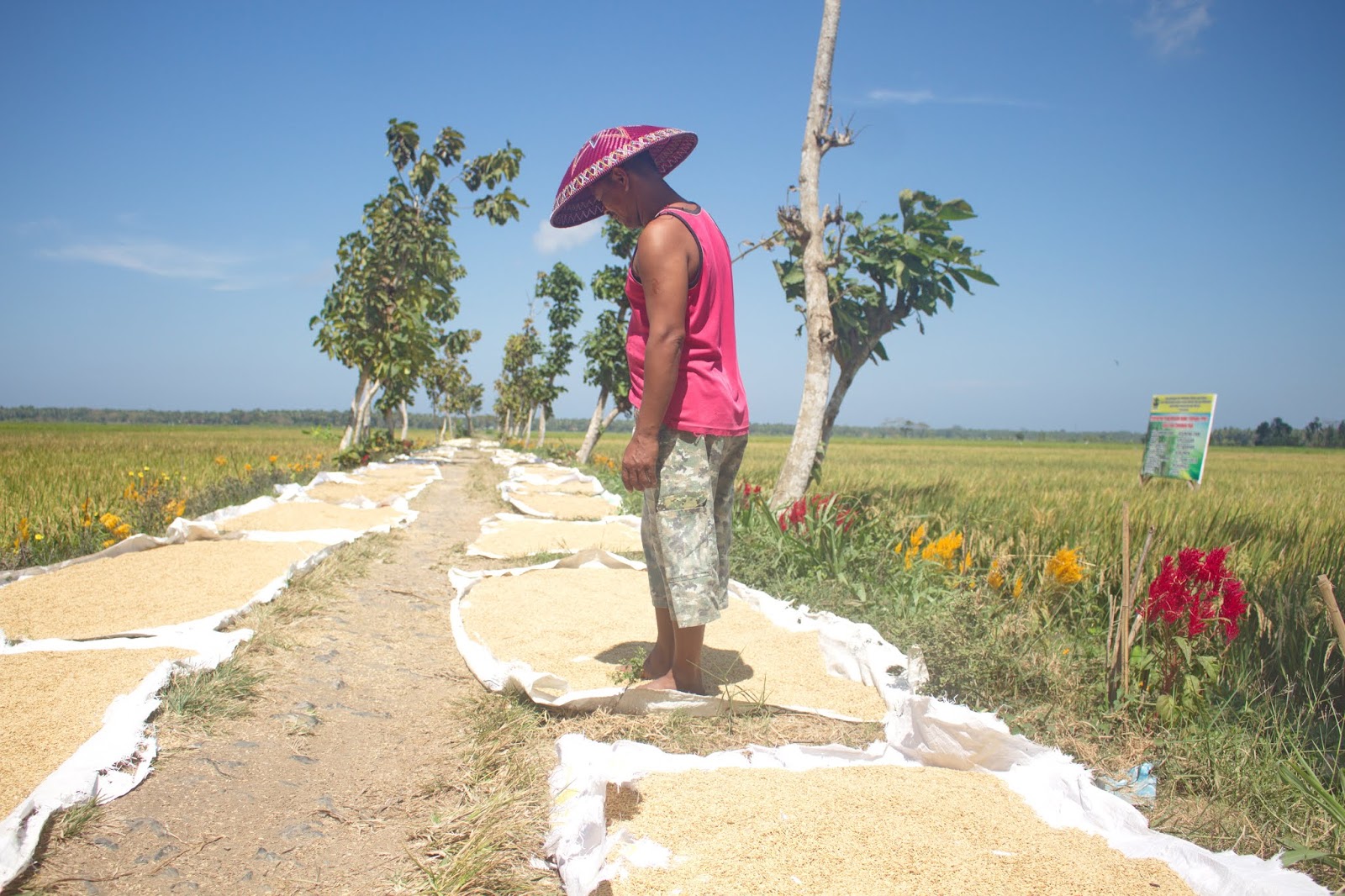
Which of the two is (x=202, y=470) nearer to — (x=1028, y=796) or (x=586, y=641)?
(x=586, y=641)

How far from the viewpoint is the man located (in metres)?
1.92

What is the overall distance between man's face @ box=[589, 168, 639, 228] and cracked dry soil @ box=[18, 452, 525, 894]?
154 cm

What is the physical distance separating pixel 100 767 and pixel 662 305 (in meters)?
1.60

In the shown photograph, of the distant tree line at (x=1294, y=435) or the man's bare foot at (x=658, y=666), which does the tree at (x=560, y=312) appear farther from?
the distant tree line at (x=1294, y=435)

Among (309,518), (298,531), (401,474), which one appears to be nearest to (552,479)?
(401,474)

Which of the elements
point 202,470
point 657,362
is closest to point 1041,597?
point 657,362

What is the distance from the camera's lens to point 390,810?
1.62 meters

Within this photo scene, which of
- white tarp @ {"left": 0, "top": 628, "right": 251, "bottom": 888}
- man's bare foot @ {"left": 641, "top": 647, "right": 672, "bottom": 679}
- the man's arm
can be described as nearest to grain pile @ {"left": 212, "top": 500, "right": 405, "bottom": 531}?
white tarp @ {"left": 0, "top": 628, "right": 251, "bottom": 888}

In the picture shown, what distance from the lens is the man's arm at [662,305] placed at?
1.90 meters

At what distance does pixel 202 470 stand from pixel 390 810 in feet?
22.8

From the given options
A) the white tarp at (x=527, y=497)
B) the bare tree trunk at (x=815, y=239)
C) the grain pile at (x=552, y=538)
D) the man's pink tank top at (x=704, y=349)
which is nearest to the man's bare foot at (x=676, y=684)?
the man's pink tank top at (x=704, y=349)

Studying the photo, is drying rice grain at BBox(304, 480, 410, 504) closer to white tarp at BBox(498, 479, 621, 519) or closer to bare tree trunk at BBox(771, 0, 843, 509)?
white tarp at BBox(498, 479, 621, 519)

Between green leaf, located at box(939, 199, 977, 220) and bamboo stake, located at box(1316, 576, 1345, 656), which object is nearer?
bamboo stake, located at box(1316, 576, 1345, 656)

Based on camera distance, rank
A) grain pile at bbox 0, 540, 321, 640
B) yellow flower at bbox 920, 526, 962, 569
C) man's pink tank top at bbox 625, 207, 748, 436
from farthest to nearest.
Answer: yellow flower at bbox 920, 526, 962, 569 → grain pile at bbox 0, 540, 321, 640 → man's pink tank top at bbox 625, 207, 748, 436
